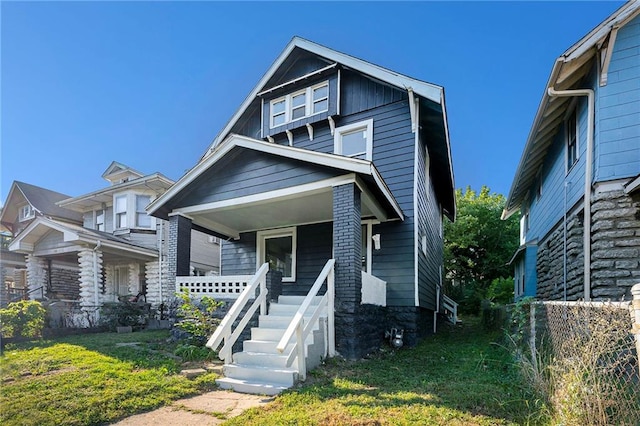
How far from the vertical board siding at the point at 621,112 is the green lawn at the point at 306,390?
3.88 metres

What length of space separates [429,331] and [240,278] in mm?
6847

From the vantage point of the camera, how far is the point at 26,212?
65.9ft

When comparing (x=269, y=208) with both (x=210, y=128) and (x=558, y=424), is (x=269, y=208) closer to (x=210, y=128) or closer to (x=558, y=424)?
(x=558, y=424)

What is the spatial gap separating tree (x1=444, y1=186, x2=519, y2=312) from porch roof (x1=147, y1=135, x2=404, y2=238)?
1777 cm

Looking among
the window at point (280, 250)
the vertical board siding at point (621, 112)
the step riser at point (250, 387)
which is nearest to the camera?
the step riser at point (250, 387)

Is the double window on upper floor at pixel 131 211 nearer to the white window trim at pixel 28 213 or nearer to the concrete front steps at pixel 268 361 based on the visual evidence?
the white window trim at pixel 28 213

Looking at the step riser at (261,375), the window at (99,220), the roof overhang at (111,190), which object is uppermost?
the roof overhang at (111,190)

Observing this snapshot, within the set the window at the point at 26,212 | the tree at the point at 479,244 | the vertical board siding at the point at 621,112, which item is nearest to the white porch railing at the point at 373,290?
the vertical board siding at the point at 621,112

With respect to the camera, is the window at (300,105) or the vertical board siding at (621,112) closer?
the vertical board siding at (621,112)

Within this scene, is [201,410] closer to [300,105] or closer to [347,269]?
[347,269]

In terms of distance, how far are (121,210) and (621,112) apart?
17456 mm

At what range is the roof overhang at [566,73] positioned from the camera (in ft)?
19.9

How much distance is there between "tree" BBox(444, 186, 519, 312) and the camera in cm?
2462

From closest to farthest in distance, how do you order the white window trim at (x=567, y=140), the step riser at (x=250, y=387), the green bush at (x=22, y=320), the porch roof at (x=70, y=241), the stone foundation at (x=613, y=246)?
1. the step riser at (x=250, y=387)
2. the stone foundation at (x=613, y=246)
3. the white window trim at (x=567, y=140)
4. the green bush at (x=22, y=320)
5. the porch roof at (x=70, y=241)
